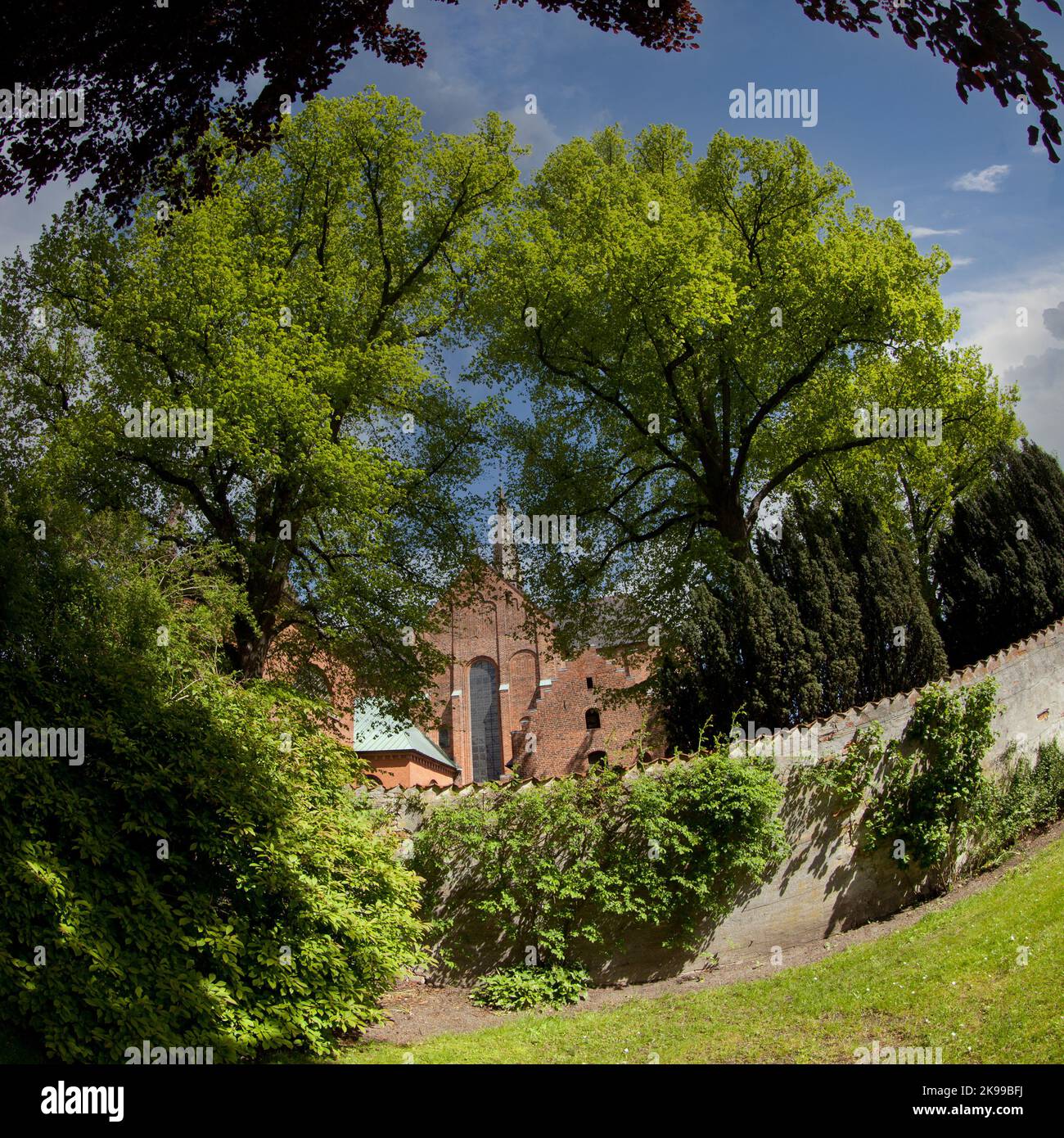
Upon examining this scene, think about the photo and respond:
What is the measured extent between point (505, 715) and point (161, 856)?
1280 inches

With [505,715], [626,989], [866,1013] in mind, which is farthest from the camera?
[505,715]

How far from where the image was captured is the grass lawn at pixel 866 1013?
7.98 m

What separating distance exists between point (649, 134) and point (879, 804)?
19058mm

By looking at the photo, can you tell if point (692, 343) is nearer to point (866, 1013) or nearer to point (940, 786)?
point (940, 786)

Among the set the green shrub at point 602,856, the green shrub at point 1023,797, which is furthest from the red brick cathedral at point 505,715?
the green shrub at point 602,856

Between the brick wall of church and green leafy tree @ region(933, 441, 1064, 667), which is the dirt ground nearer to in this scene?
green leafy tree @ region(933, 441, 1064, 667)

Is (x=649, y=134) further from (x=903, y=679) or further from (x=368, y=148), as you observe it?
(x=903, y=679)

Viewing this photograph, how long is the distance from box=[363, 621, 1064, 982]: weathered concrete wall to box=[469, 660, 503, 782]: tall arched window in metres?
27.6

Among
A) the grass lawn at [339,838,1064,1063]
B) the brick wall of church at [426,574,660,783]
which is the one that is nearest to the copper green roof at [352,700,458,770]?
the brick wall of church at [426,574,660,783]

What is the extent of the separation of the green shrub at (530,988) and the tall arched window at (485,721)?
2826cm

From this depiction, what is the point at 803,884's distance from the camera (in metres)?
13.0

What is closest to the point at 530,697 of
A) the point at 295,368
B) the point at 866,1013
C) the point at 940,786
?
the point at 295,368

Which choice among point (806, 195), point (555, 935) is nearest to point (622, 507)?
point (806, 195)

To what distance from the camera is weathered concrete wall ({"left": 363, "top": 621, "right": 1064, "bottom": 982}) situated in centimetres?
1248
